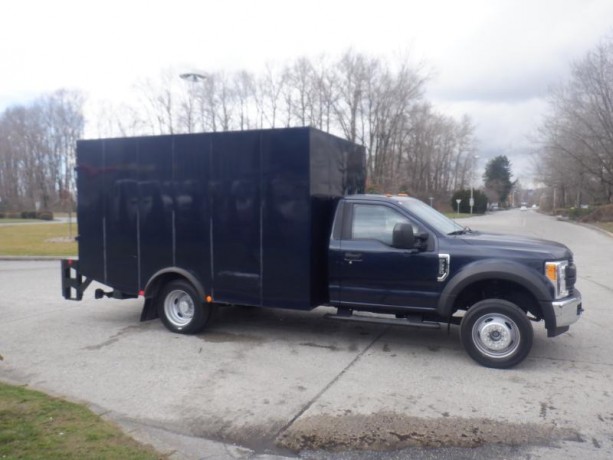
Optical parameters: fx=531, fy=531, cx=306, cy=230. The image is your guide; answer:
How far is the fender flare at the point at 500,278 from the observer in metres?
5.79

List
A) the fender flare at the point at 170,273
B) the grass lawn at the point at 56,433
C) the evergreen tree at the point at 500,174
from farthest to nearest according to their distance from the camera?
the evergreen tree at the point at 500,174 → the fender flare at the point at 170,273 → the grass lawn at the point at 56,433

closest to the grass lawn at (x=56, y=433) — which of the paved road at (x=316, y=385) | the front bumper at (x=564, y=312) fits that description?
the paved road at (x=316, y=385)

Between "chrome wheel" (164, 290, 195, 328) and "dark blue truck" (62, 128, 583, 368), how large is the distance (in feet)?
0.07

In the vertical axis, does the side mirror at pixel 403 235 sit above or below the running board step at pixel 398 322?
above

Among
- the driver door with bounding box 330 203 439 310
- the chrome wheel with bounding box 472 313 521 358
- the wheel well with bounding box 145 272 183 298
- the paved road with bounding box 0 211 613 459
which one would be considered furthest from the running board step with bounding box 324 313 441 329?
the wheel well with bounding box 145 272 183 298

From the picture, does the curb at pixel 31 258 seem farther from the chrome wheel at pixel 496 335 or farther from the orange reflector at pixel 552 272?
the orange reflector at pixel 552 272

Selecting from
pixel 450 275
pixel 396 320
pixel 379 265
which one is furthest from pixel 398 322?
pixel 450 275

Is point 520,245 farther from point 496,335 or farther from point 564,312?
point 496,335

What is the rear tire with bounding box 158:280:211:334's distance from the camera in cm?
743

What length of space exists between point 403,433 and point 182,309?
4.28m

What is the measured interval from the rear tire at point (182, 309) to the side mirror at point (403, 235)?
114 inches

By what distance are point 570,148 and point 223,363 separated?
48.9 metres

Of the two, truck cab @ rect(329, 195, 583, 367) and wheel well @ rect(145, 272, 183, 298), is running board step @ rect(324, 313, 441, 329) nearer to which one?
truck cab @ rect(329, 195, 583, 367)

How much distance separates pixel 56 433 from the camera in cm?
409
